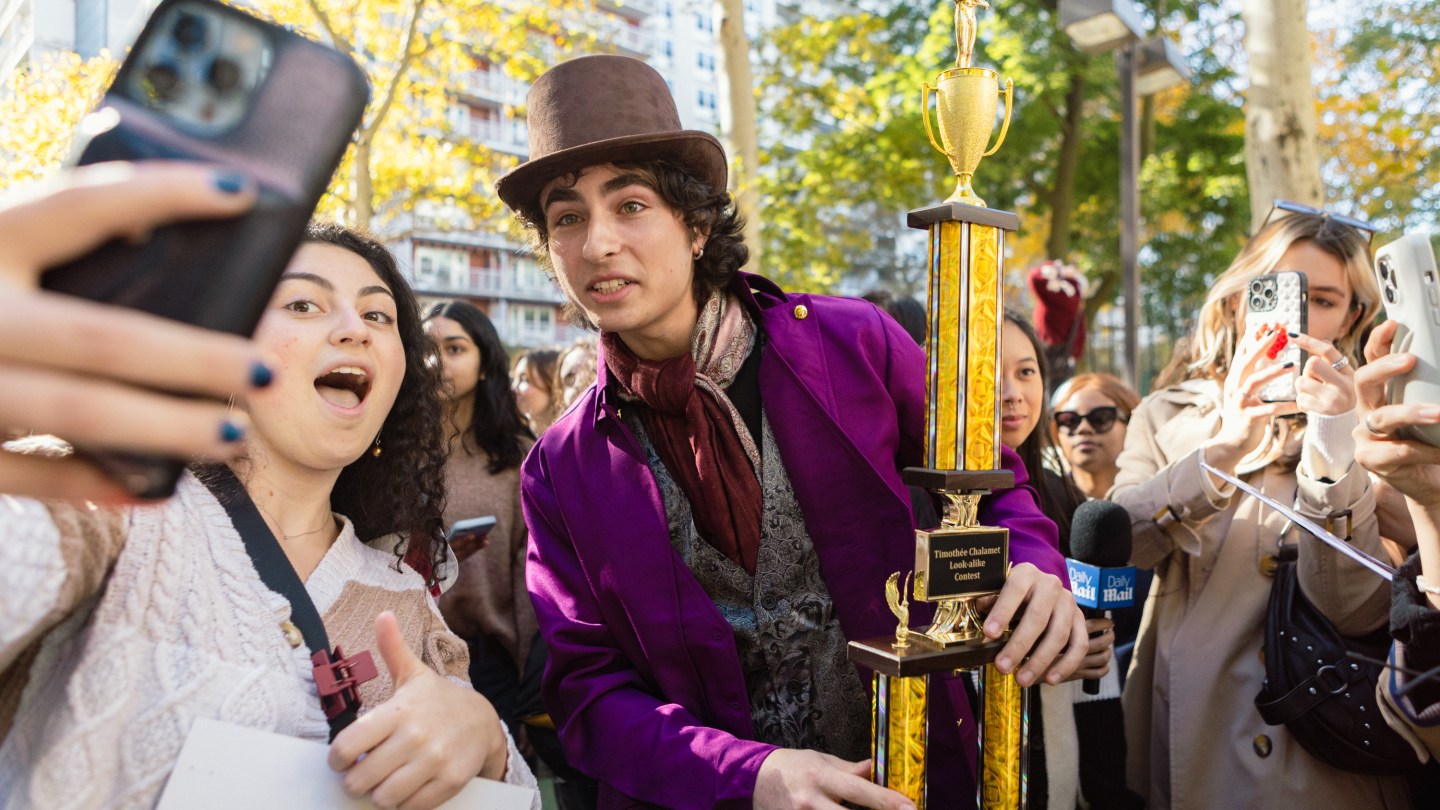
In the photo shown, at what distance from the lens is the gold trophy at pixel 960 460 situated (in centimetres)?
159

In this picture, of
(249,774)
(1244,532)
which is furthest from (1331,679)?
(249,774)

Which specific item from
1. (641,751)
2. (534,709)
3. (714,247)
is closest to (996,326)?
(714,247)

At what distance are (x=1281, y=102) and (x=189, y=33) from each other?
826cm

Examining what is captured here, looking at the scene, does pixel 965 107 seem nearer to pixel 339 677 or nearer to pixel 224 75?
pixel 224 75

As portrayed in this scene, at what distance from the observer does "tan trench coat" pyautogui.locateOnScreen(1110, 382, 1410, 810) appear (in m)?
2.41

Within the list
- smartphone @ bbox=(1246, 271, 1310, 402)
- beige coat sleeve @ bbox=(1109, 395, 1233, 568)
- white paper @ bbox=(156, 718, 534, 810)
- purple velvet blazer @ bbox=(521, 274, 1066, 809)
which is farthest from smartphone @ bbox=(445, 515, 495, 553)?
smartphone @ bbox=(1246, 271, 1310, 402)

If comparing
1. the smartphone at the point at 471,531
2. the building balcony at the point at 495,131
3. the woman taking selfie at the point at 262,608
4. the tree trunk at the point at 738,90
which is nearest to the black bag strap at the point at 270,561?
the woman taking selfie at the point at 262,608

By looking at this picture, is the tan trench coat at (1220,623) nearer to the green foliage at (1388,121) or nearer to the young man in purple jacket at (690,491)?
the young man in purple jacket at (690,491)

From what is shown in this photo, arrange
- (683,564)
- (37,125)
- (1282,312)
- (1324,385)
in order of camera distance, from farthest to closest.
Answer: (37,125) → (1282,312) → (1324,385) → (683,564)

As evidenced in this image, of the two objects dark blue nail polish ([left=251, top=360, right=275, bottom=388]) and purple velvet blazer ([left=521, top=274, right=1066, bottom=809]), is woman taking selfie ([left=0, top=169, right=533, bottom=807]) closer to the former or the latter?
purple velvet blazer ([left=521, top=274, right=1066, bottom=809])

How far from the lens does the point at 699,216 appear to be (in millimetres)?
2385

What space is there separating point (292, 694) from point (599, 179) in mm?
1316

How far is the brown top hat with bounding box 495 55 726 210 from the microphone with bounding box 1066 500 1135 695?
4.75 feet

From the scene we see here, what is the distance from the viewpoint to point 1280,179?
23.8 ft
